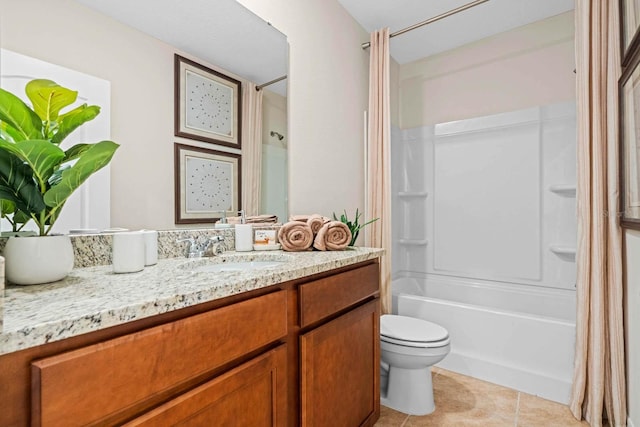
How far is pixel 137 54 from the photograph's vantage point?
47.7 inches

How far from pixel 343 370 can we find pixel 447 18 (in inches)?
101

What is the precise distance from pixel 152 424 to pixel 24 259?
0.50 meters

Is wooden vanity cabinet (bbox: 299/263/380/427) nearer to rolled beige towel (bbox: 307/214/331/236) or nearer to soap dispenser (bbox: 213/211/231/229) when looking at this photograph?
rolled beige towel (bbox: 307/214/331/236)

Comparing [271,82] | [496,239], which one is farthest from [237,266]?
[496,239]

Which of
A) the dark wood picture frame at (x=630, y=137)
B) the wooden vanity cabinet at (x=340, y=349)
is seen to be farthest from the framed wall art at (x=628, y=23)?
the wooden vanity cabinet at (x=340, y=349)

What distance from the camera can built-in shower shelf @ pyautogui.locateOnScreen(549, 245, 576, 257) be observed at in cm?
240

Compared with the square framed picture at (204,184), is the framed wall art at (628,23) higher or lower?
higher

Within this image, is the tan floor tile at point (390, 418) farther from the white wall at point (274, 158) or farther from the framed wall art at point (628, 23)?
the framed wall art at point (628, 23)

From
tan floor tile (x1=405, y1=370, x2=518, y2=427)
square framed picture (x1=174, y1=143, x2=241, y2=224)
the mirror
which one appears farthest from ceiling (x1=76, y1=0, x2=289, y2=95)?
tan floor tile (x1=405, y1=370, x2=518, y2=427)

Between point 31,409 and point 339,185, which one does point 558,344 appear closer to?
point 339,185

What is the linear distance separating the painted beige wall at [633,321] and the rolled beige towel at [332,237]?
1249mm

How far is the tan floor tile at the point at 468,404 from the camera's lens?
170 cm

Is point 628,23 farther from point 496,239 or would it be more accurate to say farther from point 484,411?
point 484,411

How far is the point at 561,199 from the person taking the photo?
8.13 ft
